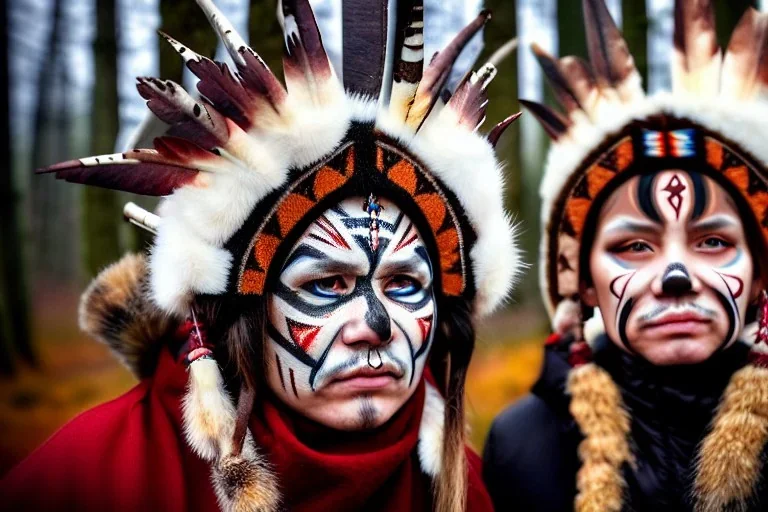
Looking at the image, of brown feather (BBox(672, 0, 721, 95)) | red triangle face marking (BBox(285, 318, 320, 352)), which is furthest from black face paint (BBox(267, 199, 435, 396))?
brown feather (BBox(672, 0, 721, 95))

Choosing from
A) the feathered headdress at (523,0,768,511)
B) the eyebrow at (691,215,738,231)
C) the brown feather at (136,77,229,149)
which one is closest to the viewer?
the brown feather at (136,77,229,149)

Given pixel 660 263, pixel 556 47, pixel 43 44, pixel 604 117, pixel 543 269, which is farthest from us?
pixel 43 44

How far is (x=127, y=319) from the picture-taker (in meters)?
2.78

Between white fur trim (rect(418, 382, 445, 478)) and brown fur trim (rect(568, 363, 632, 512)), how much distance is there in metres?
0.61

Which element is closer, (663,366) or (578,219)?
(663,366)

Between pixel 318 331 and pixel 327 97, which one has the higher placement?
pixel 327 97

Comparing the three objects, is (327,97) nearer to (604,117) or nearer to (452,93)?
(452,93)

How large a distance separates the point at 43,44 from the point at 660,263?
23.0 ft

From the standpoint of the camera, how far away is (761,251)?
10.2ft

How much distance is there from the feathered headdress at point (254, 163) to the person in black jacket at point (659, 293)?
0.93m

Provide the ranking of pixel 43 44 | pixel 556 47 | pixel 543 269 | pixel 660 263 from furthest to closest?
pixel 43 44
pixel 556 47
pixel 543 269
pixel 660 263

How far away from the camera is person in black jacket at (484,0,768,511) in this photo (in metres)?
2.93

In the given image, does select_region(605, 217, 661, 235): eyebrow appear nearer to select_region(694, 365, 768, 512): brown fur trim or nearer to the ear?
the ear

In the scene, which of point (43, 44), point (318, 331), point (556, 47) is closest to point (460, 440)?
point (318, 331)
